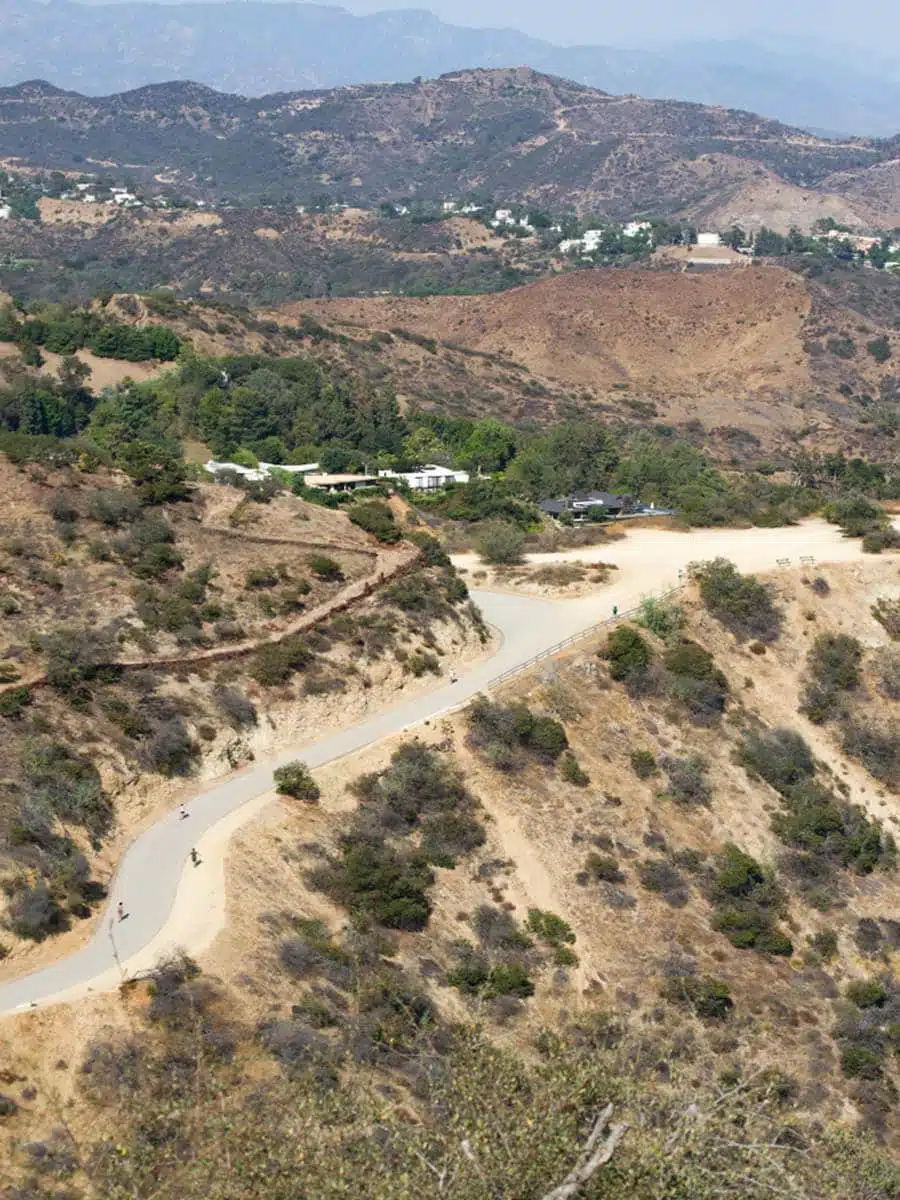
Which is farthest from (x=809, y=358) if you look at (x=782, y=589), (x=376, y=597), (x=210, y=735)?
(x=210, y=735)

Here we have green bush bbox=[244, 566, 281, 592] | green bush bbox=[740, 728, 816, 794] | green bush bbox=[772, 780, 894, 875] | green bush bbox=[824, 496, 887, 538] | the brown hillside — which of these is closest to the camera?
green bush bbox=[772, 780, 894, 875]

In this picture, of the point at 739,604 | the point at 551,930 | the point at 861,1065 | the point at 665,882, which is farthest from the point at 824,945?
the point at 739,604

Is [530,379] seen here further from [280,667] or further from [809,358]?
[280,667]

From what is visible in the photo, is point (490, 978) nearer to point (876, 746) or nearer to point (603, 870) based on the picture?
point (603, 870)

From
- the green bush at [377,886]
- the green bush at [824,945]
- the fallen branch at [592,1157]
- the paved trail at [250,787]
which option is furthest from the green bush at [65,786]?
the green bush at [824,945]

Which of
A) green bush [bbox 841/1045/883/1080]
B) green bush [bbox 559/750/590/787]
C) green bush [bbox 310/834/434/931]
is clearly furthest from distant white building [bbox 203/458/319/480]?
green bush [bbox 841/1045/883/1080]

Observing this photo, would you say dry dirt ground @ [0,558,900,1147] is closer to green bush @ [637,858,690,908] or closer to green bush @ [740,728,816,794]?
green bush @ [637,858,690,908]
